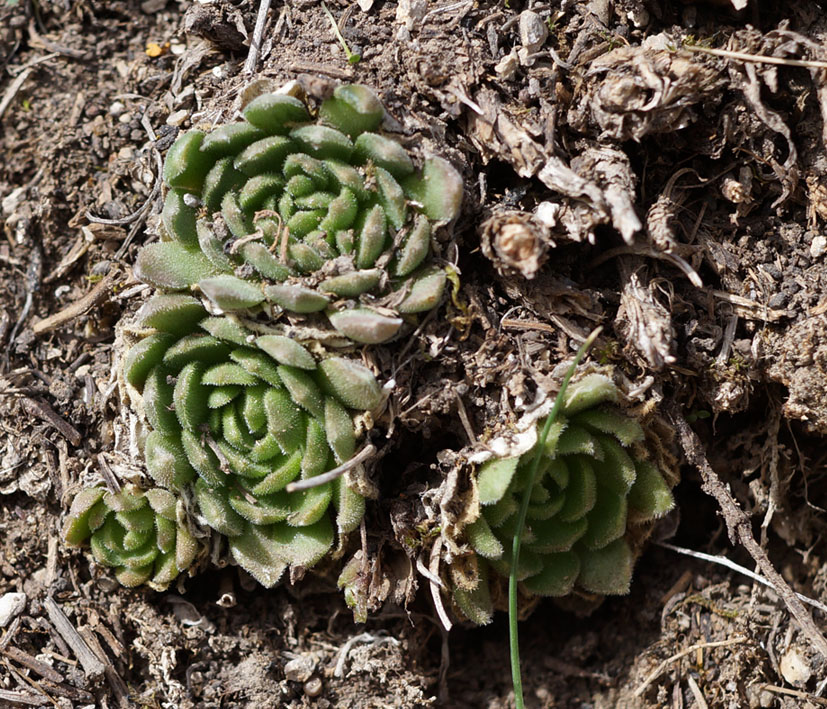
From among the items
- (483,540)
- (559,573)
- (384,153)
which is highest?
(384,153)

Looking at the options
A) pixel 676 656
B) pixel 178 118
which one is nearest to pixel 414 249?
pixel 178 118

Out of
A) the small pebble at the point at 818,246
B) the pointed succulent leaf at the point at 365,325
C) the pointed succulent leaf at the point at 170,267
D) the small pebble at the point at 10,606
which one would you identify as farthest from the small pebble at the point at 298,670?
the small pebble at the point at 818,246

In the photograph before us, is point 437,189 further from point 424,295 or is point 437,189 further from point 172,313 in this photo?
point 172,313

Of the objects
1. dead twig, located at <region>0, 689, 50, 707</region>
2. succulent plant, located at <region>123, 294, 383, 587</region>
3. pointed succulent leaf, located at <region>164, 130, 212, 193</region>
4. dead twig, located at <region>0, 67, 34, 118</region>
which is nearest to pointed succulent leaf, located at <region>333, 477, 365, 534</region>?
succulent plant, located at <region>123, 294, 383, 587</region>

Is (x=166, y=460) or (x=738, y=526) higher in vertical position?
(x=166, y=460)

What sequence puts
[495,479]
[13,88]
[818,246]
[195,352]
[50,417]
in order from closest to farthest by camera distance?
[495,479] < [195,352] < [818,246] < [50,417] < [13,88]

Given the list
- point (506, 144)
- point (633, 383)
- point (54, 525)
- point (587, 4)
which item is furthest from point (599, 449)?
point (54, 525)
